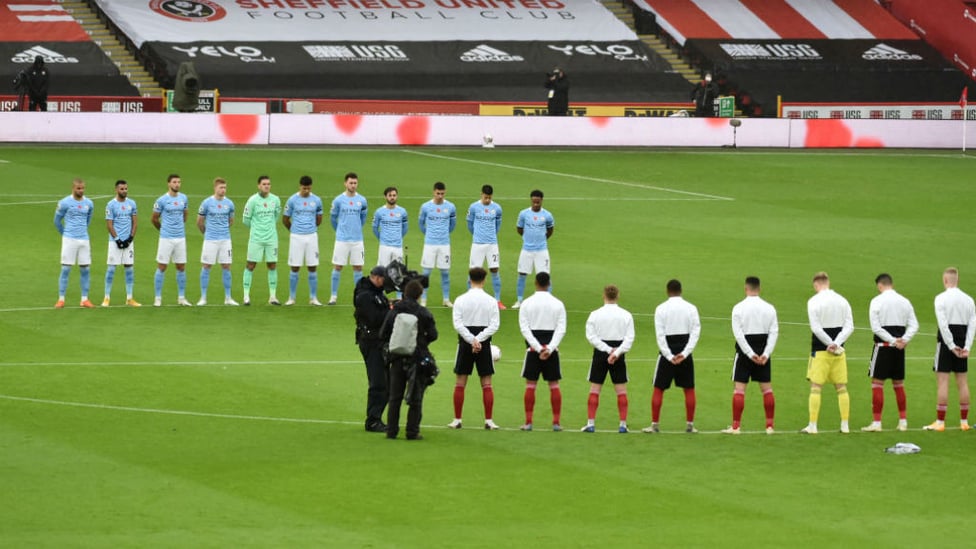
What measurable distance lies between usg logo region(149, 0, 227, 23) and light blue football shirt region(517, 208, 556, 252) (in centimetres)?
4304

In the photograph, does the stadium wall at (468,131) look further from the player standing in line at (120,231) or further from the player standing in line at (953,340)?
the player standing in line at (953,340)

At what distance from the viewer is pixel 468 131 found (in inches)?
2288

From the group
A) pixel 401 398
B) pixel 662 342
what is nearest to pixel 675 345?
pixel 662 342

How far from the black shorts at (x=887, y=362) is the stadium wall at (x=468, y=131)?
1499 inches

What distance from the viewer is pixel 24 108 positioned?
56562 mm

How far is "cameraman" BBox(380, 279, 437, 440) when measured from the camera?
744 inches

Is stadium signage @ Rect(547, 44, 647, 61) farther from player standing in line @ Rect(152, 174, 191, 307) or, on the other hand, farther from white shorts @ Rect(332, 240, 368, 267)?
player standing in line @ Rect(152, 174, 191, 307)

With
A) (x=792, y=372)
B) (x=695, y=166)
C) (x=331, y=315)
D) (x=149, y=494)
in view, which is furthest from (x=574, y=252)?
(x=149, y=494)

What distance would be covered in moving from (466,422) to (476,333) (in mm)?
1275

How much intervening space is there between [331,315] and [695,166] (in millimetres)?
25946

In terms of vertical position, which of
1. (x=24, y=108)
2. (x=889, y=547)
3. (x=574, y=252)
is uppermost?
A: (x=24, y=108)

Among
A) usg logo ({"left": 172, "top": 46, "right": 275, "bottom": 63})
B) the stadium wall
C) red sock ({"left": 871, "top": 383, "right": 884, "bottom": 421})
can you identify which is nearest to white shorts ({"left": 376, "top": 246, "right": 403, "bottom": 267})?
red sock ({"left": 871, "top": 383, "right": 884, "bottom": 421})

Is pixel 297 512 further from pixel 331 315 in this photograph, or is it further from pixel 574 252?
pixel 574 252

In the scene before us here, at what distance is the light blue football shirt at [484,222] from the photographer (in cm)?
2983
